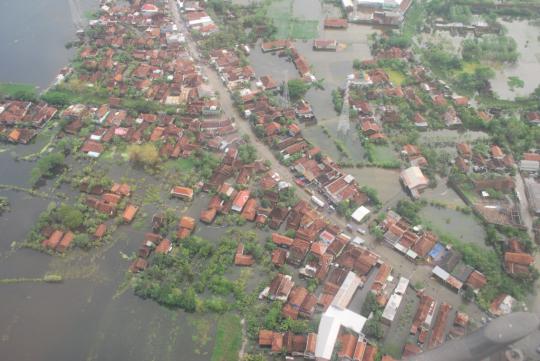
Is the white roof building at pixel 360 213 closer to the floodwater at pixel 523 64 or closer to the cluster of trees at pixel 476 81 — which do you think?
the cluster of trees at pixel 476 81

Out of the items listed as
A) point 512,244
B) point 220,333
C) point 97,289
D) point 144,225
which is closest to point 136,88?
point 144,225

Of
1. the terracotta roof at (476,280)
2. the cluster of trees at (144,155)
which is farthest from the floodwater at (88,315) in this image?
the terracotta roof at (476,280)

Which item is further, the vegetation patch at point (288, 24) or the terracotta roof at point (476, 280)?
the vegetation patch at point (288, 24)

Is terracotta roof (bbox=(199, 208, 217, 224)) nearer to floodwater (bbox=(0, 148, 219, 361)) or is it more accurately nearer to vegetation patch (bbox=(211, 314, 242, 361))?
floodwater (bbox=(0, 148, 219, 361))

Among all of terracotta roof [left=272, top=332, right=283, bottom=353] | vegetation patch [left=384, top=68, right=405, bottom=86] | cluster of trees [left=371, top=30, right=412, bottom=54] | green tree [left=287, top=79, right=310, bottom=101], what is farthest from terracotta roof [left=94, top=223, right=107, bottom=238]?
cluster of trees [left=371, top=30, right=412, bottom=54]

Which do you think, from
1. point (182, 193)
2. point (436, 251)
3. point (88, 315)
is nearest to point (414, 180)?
point (436, 251)

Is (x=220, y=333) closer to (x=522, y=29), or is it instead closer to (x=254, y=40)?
(x=254, y=40)
